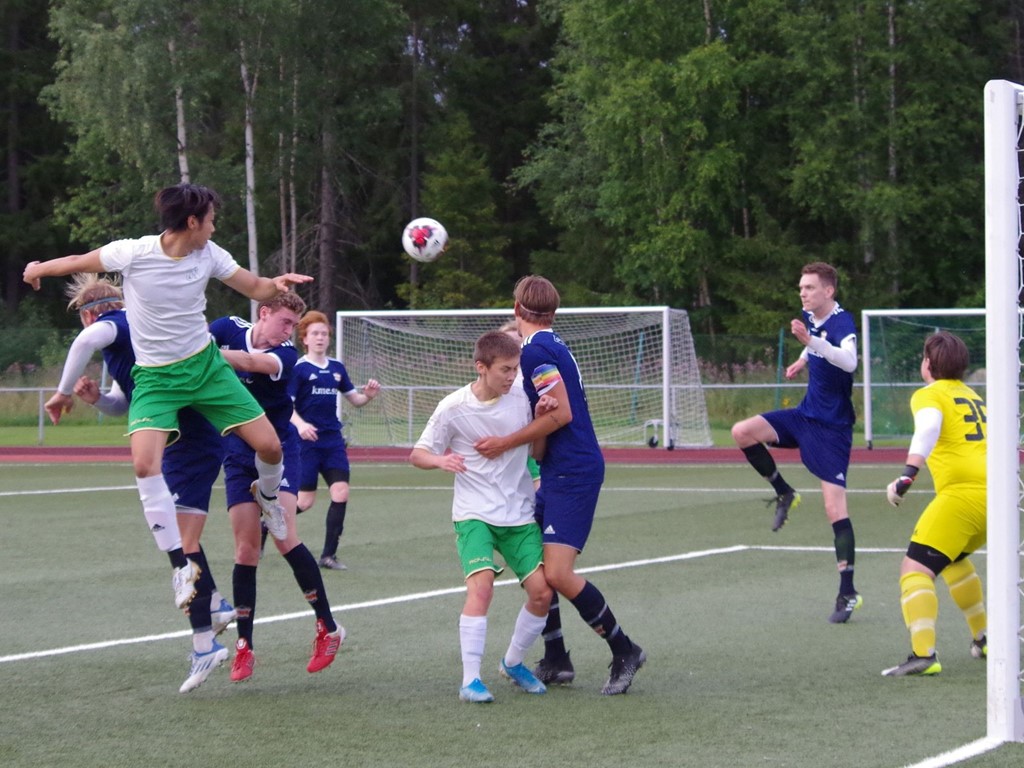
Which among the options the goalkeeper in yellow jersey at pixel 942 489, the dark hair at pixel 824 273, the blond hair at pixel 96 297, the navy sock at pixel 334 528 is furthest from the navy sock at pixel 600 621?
the navy sock at pixel 334 528

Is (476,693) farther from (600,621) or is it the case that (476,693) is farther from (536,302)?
(536,302)

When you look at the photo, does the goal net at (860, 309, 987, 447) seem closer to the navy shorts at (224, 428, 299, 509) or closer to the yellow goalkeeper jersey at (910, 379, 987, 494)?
the yellow goalkeeper jersey at (910, 379, 987, 494)

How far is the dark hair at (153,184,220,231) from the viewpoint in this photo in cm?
628

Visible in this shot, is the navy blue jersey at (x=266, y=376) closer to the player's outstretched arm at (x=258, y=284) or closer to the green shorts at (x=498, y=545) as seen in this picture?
the player's outstretched arm at (x=258, y=284)

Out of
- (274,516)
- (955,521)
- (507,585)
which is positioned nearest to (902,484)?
(955,521)

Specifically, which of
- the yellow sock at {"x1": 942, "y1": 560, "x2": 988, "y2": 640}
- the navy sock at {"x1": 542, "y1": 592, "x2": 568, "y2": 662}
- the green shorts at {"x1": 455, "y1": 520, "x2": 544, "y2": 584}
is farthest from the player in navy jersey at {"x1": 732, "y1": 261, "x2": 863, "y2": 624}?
the green shorts at {"x1": 455, "y1": 520, "x2": 544, "y2": 584}

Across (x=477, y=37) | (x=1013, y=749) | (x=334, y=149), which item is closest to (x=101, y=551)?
(x=1013, y=749)

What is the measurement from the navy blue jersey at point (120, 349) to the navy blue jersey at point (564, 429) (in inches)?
76.0

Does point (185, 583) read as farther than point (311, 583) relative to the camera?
No

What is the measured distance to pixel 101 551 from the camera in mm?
11789

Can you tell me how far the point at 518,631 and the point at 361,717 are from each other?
86 cm

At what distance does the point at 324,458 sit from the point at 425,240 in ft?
29.5

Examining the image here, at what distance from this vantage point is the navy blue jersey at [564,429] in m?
6.22

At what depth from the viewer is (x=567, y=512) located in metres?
6.19
